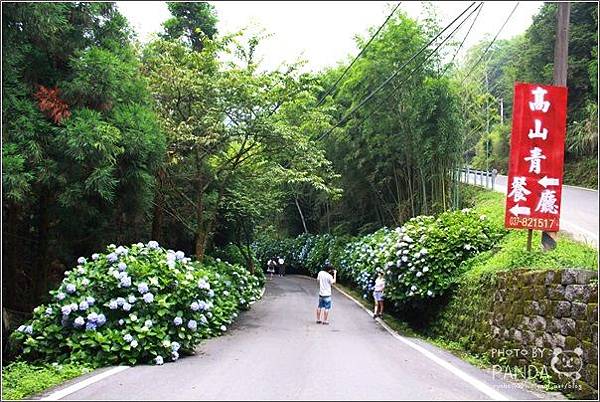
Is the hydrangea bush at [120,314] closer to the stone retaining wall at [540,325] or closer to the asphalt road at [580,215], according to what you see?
the stone retaining wall at [540,325]

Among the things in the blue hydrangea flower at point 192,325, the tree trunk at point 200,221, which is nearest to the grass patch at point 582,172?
the tree trunk at point 200,221

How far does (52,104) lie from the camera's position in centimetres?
795

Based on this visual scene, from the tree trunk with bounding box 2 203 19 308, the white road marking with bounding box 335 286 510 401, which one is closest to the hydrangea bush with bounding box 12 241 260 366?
the tree trunk with bounding box 2 203 19 308

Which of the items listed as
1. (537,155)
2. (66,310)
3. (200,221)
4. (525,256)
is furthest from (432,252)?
(66,310)

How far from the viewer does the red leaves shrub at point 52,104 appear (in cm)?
789

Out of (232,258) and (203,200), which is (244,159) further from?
(232,258)

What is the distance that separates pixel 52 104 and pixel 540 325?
7224mm

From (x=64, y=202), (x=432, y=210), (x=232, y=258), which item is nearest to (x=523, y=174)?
(x=64, y=202)

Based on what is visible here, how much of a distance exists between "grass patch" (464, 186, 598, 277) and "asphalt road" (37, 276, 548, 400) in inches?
65.4

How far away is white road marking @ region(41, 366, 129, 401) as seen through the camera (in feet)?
17.9

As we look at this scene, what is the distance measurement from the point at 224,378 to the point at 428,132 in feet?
36.3

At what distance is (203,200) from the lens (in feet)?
50.2

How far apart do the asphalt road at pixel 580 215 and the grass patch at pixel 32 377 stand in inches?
324

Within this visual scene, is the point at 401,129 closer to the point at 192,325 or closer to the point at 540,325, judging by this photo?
the point at 540,325
